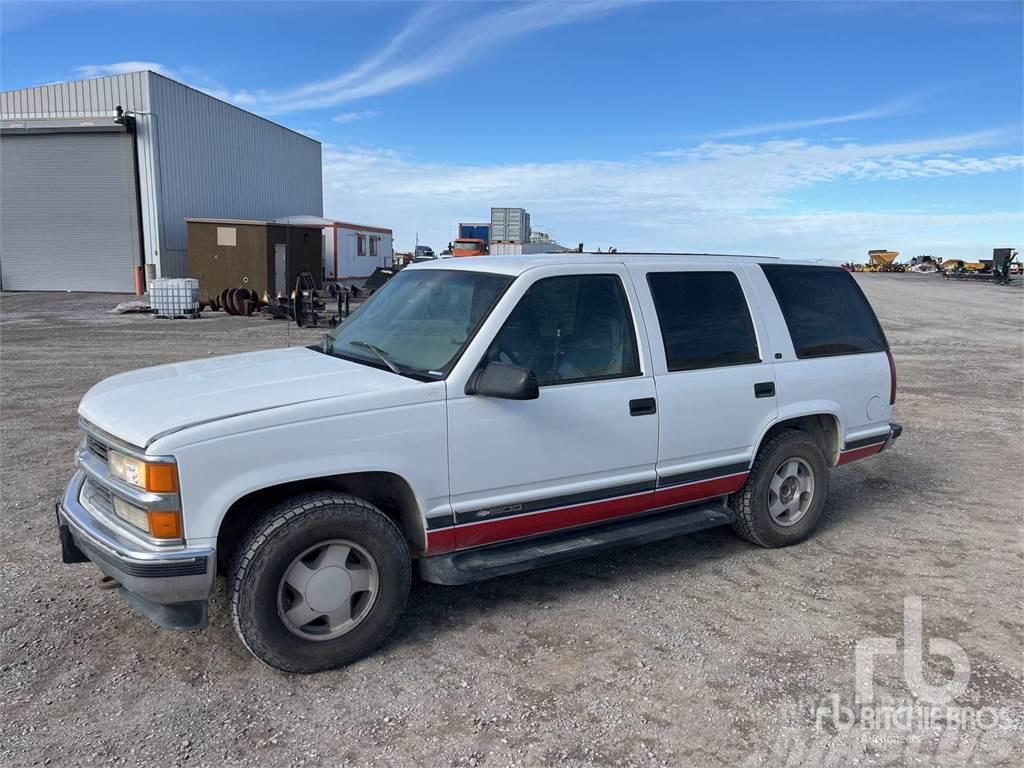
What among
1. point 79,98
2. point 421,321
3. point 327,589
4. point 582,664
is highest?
point 79,98

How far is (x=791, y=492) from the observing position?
506 cm

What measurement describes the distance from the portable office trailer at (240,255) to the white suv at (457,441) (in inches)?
776

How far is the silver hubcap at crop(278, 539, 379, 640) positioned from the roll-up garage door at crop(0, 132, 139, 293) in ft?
91.2

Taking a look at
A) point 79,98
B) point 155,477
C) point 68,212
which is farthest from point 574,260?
point 79,98

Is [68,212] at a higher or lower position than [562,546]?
higher

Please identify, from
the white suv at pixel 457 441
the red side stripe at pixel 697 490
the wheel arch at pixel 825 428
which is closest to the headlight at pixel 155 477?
the white suv at pixel 457 441

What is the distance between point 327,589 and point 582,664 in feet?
4.03

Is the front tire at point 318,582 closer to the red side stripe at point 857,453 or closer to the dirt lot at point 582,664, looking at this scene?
the dirt lot at point 582,664

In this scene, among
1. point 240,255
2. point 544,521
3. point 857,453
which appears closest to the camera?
point 544,521

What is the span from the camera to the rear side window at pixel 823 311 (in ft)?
16.4

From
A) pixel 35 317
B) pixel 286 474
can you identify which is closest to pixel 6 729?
pixel 286 474

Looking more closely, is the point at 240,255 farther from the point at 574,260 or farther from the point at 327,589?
the point at 327,589

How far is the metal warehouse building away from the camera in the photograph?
2708cm

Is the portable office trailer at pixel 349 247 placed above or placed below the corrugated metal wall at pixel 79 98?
below
